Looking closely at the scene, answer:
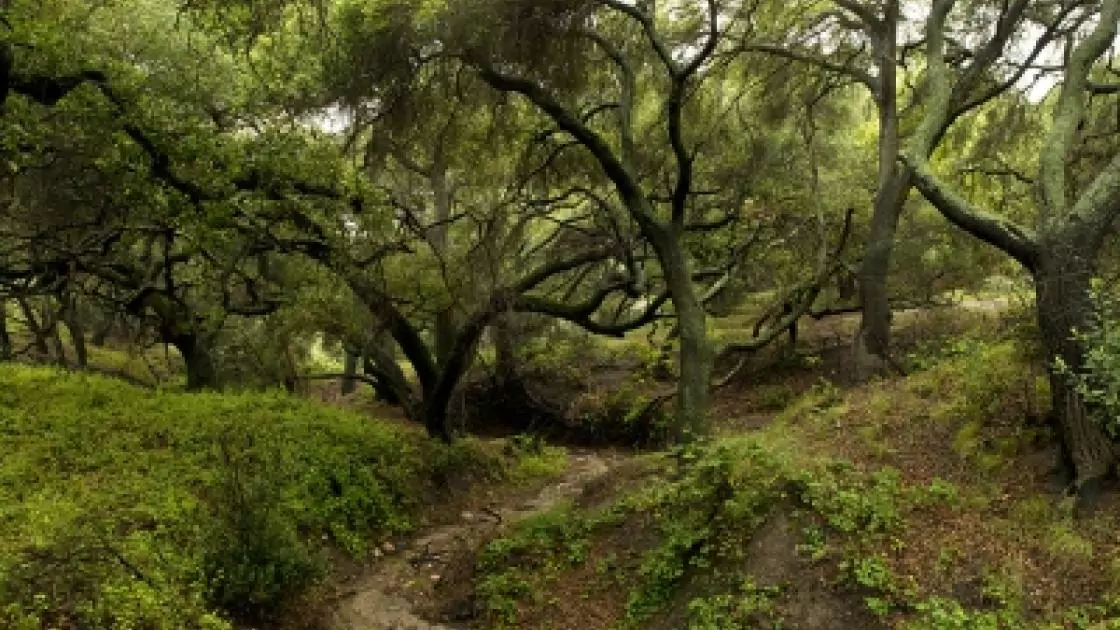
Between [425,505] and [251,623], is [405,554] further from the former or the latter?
[251,623]

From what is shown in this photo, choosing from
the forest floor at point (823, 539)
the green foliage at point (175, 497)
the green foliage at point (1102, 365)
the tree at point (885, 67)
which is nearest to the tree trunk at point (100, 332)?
the green foliage at point (175, 497)

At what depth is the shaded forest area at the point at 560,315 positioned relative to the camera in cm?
711

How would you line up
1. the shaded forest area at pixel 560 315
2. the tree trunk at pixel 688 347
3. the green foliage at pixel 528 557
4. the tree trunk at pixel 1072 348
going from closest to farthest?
the tree trunk at pixel 1072 348
the shaded forest area at pixel 560 315
the green foliage at pixel 528 557
the tree trunk at pixel 688 347

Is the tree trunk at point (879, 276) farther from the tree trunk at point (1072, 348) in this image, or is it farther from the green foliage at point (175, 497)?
the green foliage at point (175, 497)

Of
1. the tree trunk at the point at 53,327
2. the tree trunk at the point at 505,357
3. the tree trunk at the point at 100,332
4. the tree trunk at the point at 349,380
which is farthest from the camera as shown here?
the tree trunk at the point at 349,380

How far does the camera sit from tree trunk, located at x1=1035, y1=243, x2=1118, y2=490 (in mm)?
6828

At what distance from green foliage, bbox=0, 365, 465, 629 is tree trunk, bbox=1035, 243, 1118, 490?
7025 millimetres

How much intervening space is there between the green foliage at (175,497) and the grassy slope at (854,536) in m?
2.34

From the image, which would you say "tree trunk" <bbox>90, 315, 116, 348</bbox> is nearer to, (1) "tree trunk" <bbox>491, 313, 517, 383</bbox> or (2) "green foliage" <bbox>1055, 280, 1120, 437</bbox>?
(1) "tree trunk" <bbox>491, 313, 517, 383</bbox>

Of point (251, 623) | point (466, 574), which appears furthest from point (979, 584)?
point (251, 623)

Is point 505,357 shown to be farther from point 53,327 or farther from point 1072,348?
point 1072,348

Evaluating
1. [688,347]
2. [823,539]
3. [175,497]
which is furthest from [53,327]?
[823,539]

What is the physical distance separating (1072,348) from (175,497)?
884 cm

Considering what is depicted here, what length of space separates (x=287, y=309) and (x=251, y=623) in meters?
6.27
